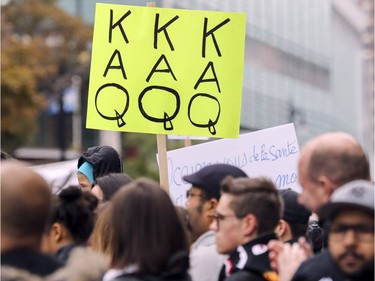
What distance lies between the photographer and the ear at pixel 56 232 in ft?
18.2

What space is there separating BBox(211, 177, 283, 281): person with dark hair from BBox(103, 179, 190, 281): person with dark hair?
0.46m

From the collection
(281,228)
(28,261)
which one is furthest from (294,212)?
(28,261)

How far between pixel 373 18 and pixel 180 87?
103256 mm

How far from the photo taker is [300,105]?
233 ft

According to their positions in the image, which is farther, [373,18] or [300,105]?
[373,18]

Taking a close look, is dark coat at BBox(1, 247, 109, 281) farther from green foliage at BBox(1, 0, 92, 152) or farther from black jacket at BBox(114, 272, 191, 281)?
green foliage at BBox(1, 0, 92, 152)

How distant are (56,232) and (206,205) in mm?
680

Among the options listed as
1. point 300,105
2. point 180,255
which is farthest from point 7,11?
point 180,255

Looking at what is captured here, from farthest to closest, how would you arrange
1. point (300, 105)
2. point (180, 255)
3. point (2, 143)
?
point (300, 105) → point (2, 143) → point (180, 255)

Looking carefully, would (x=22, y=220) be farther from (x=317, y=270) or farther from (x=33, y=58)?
(x=33, y=58)

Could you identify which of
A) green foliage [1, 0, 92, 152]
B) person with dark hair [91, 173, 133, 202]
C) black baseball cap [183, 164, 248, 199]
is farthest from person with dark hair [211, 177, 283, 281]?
green foliage [1, 0, 92, 152]

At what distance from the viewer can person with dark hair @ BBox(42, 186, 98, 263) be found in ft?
Answer: 18.1

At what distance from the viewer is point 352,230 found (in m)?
4.44

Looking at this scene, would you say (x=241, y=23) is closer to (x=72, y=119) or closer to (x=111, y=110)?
(x=111, y=110)
